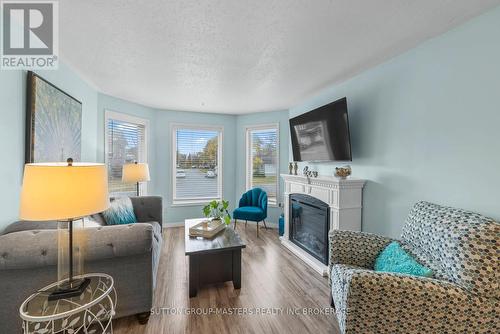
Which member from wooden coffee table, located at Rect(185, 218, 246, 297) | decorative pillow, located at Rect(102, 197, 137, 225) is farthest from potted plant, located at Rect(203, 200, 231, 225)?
decorative pillow, located at Rect(102, 197, 137, 225)

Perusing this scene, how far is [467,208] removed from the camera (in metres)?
1.61

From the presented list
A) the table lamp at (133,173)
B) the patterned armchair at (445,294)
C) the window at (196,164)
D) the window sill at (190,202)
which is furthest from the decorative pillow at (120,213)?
the patterned armchair at (445,294)

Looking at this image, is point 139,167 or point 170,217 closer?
point 139,167

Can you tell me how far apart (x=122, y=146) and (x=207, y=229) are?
2.47 m

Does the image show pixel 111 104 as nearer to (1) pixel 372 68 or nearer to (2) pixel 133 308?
(2) pixel 133 308

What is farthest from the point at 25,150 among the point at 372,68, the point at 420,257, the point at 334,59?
the point at 372,68

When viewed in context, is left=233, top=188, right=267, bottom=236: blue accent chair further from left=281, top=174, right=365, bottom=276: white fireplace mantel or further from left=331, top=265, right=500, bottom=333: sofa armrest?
left=331, top=265, right=500, bottom=333: sofa armrest

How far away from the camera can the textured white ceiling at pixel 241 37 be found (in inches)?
57.1

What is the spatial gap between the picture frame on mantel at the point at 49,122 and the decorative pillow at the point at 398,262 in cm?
298

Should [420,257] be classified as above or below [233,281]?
above

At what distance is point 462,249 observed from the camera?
127cm

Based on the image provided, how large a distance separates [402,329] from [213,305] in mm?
1511

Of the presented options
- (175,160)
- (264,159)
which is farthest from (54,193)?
(264,159)

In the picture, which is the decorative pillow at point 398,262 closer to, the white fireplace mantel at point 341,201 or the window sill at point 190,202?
the white fireplace mantel at point 341,201
